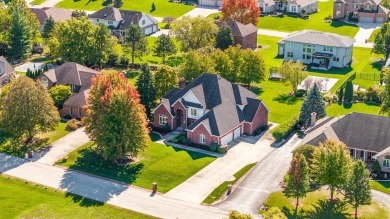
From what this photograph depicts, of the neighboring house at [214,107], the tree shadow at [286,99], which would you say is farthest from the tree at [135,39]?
the neighboring house at [214,107]

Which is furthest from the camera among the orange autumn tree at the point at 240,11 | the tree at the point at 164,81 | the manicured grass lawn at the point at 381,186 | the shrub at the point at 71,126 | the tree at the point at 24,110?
the orange autumn tree at the point at 240,11

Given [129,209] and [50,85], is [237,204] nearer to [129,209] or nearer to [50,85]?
[129,209]

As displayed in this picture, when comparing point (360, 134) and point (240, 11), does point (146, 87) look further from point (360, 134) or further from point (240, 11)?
point (240, 11)

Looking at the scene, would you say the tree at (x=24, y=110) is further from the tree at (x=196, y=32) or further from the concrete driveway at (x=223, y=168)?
the tree at (x=196, y=32)

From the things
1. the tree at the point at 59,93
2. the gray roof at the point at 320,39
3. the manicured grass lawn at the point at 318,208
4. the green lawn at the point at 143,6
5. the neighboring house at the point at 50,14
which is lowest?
the manicured grass lawn at the point at 318,208

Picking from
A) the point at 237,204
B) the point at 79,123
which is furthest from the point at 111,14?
the point at 237,204

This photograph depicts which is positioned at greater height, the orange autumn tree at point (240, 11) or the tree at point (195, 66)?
the orange autumn tree at point (240, 11)

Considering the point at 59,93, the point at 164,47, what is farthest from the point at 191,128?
the point at 164,47
